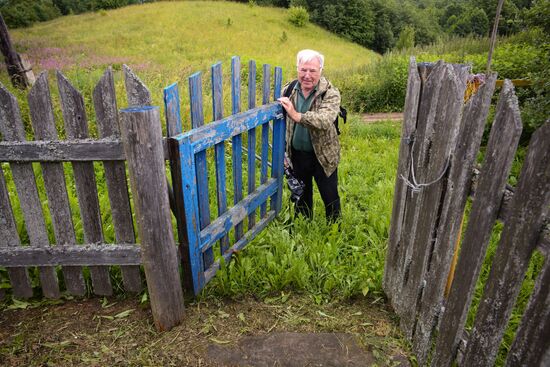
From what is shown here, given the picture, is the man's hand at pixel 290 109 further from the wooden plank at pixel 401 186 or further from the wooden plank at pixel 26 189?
the wooden plank at pixel 26 189

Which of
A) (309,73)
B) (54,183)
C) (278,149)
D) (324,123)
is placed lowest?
(278,149)

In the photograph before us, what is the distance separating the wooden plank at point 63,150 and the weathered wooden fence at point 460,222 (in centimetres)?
198

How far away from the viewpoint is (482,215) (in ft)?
5.37

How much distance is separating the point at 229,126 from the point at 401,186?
1.42 metres

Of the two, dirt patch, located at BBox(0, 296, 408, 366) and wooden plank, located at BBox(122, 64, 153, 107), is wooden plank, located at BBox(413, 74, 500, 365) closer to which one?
dirt patch, located at BBox(0, 296, 408, 366)

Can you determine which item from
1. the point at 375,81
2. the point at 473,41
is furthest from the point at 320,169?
the point at 473,41

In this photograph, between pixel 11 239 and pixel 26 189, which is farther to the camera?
pixel 11 239

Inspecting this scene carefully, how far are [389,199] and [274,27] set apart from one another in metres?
38.4

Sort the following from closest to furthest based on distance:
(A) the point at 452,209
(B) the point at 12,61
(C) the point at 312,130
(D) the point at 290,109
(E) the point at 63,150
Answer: (A) the point at 452,209 < (E) the point at 63,150 < (D) the point at 290,109 < (C) the point at 312,130 < (B) the point at 12,61

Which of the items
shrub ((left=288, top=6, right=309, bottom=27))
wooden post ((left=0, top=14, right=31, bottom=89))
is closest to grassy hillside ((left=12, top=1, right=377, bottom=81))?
shrub ((left=288, top=6, right=309, bottom=27))

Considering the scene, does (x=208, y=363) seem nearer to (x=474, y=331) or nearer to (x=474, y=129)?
(x=474, y=331)

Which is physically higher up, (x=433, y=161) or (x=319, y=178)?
(x=433, y=161)

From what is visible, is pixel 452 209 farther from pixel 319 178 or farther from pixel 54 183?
pixel 54 183

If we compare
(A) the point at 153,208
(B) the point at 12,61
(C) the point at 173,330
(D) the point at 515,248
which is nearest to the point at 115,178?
(A) the point at 153,208
